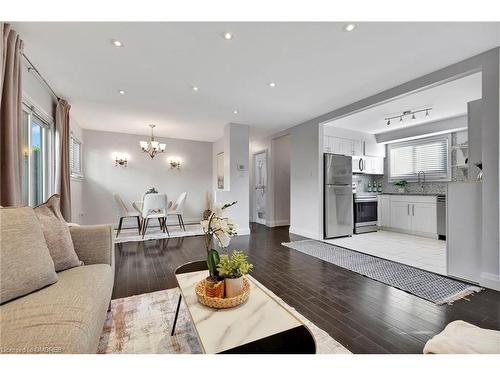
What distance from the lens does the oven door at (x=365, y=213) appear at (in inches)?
191

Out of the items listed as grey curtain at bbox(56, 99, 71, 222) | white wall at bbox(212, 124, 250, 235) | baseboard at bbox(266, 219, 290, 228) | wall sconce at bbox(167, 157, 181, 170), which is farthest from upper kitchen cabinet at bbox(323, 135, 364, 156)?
grey curtain at bbox(56, 99, 71, 222)

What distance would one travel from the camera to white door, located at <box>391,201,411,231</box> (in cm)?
480

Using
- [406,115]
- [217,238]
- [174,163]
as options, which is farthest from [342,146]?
[217,238]

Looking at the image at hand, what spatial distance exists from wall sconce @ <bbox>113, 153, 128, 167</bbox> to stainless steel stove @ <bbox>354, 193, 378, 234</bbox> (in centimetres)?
578

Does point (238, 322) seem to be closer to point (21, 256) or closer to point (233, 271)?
point (233, 271)

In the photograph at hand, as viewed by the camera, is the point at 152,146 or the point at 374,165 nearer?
the point at 152,146

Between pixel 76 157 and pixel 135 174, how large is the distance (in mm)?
1309

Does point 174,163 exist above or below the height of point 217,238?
above

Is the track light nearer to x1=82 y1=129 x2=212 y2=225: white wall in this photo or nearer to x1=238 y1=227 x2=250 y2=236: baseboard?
x1=238 y1=227 x2=250 y2=236: baseboard

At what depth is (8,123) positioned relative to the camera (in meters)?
1.79

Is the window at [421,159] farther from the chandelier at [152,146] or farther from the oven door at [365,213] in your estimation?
the chandelier at [152,146]
